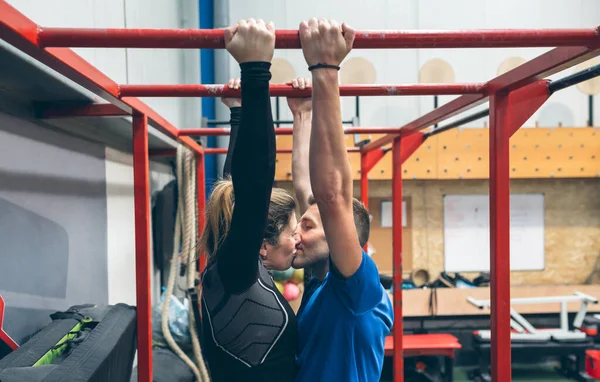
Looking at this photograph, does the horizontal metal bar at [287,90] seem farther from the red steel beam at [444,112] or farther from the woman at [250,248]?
the woman at [250,248]

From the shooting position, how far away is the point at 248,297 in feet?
3.61

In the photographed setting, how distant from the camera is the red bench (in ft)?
10.7

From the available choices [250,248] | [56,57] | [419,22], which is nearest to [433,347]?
[250,248]

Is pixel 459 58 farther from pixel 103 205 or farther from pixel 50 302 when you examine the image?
pixel 50 302

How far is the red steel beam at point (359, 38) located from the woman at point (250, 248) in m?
0.06

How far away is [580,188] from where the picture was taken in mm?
4324

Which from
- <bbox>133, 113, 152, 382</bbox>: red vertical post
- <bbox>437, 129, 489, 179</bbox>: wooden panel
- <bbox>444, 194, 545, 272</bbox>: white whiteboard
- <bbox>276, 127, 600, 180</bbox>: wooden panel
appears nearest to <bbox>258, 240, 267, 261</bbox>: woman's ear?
<bbox>133, 113, 152, 382</bbox>: red vertical post

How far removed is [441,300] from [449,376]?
65 centimetres

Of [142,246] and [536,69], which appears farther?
[142,246]

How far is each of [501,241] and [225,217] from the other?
71 centimetres

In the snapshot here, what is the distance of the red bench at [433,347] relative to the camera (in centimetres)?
327

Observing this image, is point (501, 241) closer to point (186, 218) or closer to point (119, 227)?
point (186, 218)

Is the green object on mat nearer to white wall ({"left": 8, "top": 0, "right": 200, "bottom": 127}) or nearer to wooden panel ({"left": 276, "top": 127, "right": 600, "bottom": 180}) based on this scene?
white wall ({"left": 8, "top": 0, "right": 200, "bottom": 127})

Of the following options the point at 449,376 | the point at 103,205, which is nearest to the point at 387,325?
the point at 103,205
